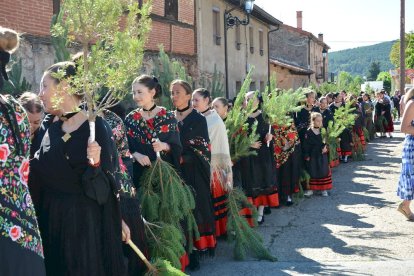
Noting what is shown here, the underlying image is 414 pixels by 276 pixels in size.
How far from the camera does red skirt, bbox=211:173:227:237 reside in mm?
6695

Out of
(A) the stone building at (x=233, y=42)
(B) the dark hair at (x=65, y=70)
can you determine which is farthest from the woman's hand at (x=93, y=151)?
(A) the stone building at (x=233, y=42)

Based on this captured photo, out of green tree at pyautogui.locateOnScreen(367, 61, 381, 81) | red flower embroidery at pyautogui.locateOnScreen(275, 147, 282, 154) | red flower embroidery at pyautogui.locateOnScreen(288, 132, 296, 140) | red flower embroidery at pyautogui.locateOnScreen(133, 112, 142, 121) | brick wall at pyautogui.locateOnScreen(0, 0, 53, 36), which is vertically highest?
green tree at pyautogui.locateOnScreen(367, 61, 381, 81)

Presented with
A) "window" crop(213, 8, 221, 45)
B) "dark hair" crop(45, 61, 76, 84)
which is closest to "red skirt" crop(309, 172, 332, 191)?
"dark hair" crop(45, 61, 76, 84)

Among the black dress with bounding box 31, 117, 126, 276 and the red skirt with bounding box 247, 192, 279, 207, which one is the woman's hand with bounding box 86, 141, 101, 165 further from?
the red skirt with bounding box 247, 192, 279, 207

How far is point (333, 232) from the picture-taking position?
749cm

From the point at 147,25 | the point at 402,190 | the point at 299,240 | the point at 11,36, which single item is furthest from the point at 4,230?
the point at 402,190

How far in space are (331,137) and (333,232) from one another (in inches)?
209

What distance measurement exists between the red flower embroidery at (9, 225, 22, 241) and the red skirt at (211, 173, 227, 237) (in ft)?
13.5

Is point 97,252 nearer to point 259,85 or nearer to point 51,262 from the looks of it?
point 51,262

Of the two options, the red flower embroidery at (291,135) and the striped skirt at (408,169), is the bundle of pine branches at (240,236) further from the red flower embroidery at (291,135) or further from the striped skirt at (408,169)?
the red flower embroidery at (291,135)

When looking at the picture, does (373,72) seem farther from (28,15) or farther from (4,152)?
(4,152)

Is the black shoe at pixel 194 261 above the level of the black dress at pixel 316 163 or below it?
below

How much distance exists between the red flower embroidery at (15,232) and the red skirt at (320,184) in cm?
820

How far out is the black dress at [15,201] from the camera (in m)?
2.61
